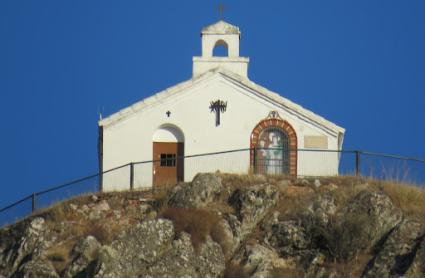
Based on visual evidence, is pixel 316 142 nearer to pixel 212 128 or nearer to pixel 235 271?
pixel 212 128

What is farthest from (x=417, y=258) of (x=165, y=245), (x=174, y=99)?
(x=174, y=99)

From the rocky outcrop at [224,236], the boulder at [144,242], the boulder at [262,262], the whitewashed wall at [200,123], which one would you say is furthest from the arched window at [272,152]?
the boulder at [144,242]

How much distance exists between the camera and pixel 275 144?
2267 inches

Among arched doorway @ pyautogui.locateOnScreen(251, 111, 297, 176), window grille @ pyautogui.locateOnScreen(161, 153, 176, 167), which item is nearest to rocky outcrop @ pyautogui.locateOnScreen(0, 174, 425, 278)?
arched doorway @ pyautogui.locateOnScreen(251, 111, 297, 176)

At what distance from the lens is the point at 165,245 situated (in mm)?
48188

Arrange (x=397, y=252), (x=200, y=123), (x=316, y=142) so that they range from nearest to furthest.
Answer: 1. (x=397, y=252)
2. (x=316, y=142)
3. (x=200, y=123)

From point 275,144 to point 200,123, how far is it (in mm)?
3620

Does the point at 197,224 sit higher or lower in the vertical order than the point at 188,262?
higher

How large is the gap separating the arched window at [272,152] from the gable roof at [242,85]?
1295 mm

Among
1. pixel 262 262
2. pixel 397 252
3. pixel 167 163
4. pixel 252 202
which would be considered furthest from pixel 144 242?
pixel 397 252

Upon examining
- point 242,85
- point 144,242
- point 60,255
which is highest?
point 242,85

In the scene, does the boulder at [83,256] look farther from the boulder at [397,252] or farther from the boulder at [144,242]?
the boulder at [397,252]

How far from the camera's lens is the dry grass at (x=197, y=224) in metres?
48.8

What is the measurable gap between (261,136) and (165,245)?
→ 11191 mm
